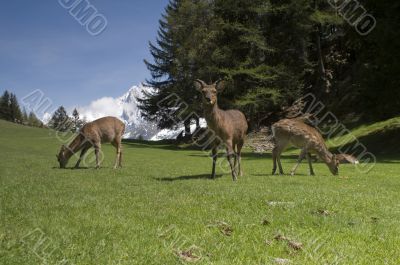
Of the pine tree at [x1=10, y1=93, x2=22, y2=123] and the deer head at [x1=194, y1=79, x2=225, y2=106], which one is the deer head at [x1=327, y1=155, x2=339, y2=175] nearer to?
the deer head at [x1=194, y1=79, x2=225, y2=106]

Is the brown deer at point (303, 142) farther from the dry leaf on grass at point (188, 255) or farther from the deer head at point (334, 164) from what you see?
the dry leaf on grass at point (188, 255)

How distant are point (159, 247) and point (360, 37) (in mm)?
32034

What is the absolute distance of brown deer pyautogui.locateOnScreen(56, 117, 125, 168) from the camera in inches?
891

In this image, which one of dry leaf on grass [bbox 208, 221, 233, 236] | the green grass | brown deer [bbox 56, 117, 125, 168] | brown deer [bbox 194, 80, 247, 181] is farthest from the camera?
brown deer [bbox 56, 117, 125, 168]

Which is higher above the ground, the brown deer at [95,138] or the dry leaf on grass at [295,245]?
the brown deer at [95,138]

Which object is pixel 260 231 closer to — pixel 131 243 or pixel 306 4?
pixel 131 243

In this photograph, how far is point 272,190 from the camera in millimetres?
12102

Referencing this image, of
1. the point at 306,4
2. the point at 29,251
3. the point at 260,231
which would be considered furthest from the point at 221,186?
the point at 306,4

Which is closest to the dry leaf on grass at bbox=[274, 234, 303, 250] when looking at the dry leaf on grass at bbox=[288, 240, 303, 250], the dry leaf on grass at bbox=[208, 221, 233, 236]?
the dry leaf on grass at bbox=[288, 240, 303, 250]

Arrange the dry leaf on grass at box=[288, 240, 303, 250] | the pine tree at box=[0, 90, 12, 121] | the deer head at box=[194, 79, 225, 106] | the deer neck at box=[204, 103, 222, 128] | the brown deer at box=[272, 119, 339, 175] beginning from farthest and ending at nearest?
the pine tree at box=[0, 90, 12, 121] → the brown deer at box=[272, 119, 339, 175] → the deer neck at box=[204, 103, 222, 128] → the deer head at box=[194, 79, 225, 106] → the dry leaf on grass at box=[288, 240, 303, 250]

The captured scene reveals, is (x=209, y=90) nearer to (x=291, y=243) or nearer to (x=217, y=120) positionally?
(x=217, y=120)

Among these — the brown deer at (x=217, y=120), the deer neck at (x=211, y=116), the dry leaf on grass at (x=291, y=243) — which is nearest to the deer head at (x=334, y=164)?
the brown deer at (x=217, y=120)

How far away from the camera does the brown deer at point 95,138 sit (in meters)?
22.6

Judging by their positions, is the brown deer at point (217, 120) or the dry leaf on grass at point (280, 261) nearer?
the dry leaf on grass at point (280, 261)
